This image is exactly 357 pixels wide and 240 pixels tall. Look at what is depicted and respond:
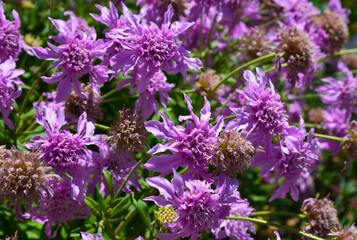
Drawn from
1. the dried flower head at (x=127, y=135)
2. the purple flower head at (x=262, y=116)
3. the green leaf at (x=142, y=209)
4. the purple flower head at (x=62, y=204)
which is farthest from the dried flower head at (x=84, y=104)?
Answer: the purple flower head at (x=262, y=116)

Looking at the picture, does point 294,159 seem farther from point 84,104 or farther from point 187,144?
point 84,104

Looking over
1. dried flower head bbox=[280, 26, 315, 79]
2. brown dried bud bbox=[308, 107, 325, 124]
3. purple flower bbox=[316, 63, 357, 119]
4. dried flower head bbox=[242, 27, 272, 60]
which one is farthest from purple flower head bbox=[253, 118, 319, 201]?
brown dried bud bbox=[308, 107, 325, 124]

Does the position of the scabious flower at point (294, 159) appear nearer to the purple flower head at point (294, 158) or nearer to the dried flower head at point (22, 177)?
the purple flower head at point (294, 158)

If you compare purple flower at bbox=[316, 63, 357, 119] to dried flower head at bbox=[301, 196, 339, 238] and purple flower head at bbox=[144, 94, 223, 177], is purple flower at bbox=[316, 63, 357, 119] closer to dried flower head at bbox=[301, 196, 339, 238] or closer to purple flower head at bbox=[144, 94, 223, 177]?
dried flower head at bbox=[301, 196, 339, 238]

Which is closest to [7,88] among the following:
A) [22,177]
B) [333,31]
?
[22,177]

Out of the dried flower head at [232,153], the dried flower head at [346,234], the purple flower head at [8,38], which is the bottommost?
the dried flower head at [346,234]
